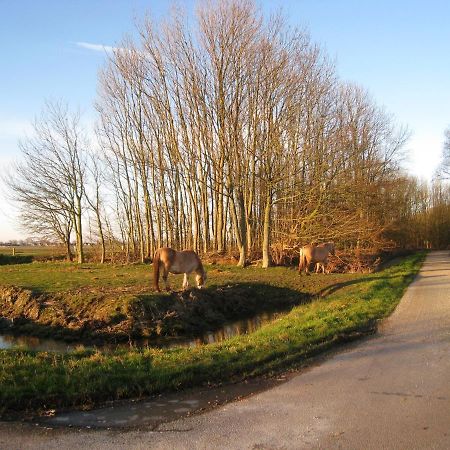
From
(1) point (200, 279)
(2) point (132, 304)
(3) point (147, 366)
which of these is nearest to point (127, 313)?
(2) point (132, 304)

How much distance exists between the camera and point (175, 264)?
15359 millimetres

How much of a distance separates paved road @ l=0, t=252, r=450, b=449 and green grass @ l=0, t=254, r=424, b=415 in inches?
29.1

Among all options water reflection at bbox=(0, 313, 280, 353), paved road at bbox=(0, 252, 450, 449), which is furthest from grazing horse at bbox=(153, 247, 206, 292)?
paved road at bbox=(0, 252, 450, 449)

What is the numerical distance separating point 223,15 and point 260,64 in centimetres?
302

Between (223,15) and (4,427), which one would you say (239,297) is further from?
(223,15)

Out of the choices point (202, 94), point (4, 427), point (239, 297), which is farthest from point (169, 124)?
point (4, 427)

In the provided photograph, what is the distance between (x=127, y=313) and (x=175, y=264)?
3.26 meters

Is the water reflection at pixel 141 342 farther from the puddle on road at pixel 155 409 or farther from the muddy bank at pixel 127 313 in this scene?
the puddle on road at pixel 155 409

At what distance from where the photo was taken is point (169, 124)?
29500 millimetres

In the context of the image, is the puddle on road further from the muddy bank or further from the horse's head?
the horse's head

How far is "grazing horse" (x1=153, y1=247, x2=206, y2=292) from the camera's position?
14.8 metres

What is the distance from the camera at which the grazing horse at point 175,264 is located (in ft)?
48.6

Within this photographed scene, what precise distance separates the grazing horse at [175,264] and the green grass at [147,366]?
5.64 m

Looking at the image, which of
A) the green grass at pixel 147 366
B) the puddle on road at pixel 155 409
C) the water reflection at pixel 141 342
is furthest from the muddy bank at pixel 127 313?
the puddle on road at pixel 155 409
